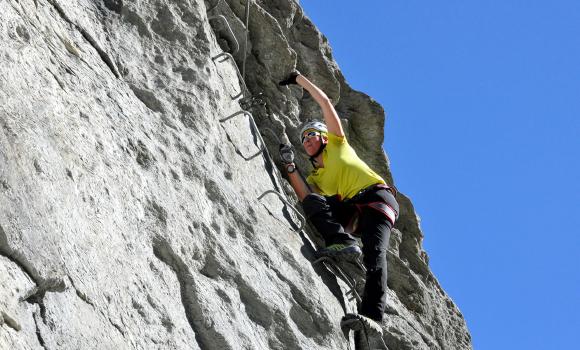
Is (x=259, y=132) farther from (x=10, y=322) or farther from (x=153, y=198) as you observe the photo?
(x=10, y=322)

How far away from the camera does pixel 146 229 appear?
5879 mm

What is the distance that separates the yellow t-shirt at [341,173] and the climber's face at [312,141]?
70 millimetres

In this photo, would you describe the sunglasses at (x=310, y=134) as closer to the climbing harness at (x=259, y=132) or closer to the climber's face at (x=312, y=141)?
the climber's face at (x=312, y=141)

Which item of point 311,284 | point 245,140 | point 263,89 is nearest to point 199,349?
point 311,284

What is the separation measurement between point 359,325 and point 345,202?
52.6 inches

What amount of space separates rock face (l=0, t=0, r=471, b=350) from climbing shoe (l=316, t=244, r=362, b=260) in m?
0.11

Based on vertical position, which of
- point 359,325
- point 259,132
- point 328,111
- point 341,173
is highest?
point 328,111

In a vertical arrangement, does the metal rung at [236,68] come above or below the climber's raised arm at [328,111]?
below

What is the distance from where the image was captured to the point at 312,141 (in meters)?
8.95

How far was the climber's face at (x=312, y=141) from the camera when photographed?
29.3 feet

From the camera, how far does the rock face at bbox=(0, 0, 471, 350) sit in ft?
16.1

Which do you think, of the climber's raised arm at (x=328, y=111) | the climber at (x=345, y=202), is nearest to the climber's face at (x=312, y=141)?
the climber at (x=345, y=202)

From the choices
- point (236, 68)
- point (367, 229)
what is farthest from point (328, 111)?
point (367, 229)

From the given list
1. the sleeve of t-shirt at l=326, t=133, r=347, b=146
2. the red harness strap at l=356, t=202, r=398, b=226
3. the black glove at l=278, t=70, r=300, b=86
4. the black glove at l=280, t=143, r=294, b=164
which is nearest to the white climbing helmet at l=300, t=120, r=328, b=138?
the sleeve of t-shirt at l=326, t=133, r=347, b=146
